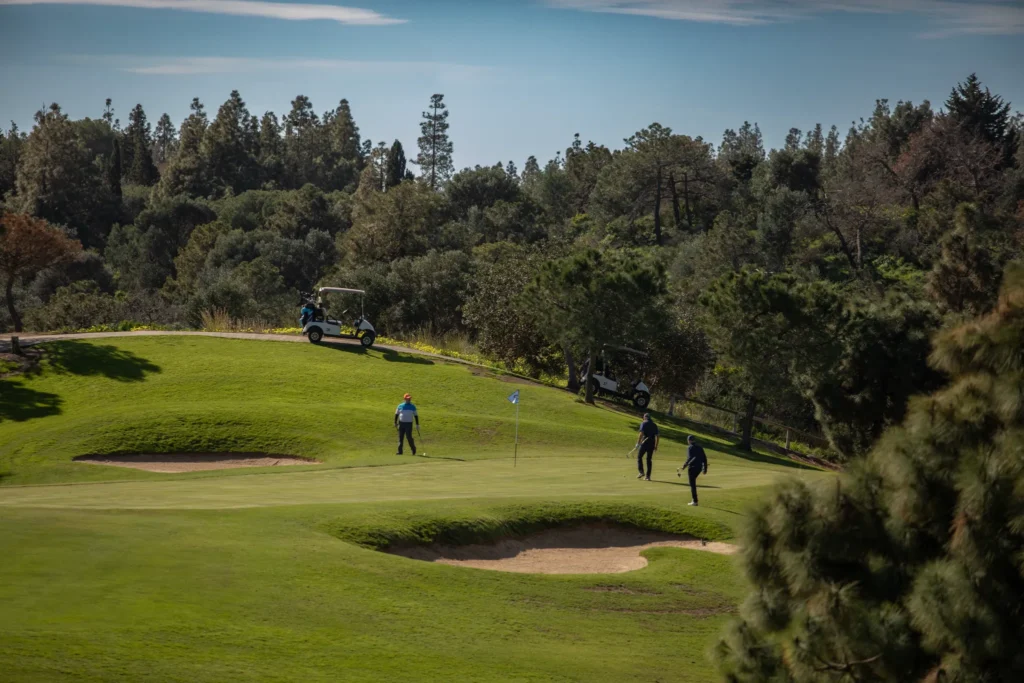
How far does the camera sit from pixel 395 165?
146875 millimetres

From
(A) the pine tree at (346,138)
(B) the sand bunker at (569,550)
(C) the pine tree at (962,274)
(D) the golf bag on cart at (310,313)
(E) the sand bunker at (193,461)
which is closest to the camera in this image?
(B) the sand bunker at (569,550)

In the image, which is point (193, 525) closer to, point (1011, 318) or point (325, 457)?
point (1011, 318)

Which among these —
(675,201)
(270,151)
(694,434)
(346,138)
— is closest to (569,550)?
(694,434)

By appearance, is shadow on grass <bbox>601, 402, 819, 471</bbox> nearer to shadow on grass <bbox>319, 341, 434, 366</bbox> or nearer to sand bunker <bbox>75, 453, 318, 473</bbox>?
shadow on grass <bbox>319, 341, 434, 366</bbox>

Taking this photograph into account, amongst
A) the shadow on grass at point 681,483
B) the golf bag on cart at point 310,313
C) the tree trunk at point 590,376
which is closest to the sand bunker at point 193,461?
the shadow on grass at point 681,483

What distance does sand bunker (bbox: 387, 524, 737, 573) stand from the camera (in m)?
20.5

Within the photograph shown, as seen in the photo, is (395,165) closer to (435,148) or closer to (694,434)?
(435,148)

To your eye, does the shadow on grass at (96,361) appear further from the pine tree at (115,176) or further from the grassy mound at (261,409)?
the pine tree at (115,176)

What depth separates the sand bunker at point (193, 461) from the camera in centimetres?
3241

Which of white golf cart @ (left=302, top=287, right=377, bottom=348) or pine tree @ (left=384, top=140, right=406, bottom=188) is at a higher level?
pine tree @ (left=384, top=140, right=406, bottom=188)

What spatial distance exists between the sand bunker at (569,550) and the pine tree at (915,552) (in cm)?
919

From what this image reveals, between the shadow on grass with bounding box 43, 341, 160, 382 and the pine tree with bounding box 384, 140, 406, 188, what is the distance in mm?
99297

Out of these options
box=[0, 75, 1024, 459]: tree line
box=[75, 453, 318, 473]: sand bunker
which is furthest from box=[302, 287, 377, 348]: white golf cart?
box=[75, 453, 318, 473]: sand bunker

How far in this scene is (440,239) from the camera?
89812mm
